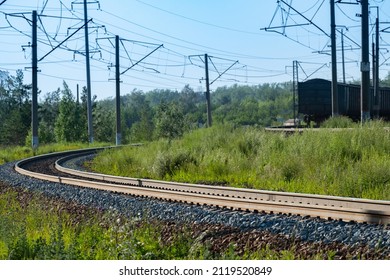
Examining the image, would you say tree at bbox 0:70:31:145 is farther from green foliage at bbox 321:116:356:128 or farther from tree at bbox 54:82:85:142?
green foliage at bbox 321:116:356:128

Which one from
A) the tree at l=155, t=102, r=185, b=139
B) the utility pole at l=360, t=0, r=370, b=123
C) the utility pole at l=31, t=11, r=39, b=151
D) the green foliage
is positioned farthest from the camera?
the tree at l=155, t=102, r=185, b=139

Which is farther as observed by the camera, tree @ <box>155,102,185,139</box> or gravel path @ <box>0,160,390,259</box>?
tree @ <box>155,102,185,139</box>

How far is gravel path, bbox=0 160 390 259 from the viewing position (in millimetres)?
7379

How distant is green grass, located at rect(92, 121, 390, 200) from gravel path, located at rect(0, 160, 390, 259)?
2.81 metres

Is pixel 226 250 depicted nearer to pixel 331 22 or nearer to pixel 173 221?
pixel 173 221

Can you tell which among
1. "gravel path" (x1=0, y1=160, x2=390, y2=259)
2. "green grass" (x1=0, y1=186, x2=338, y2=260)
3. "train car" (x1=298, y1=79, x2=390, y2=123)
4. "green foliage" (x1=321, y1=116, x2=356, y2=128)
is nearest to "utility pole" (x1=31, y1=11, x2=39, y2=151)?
"train car" (x1=298, y1=79, x2=390, y2=123)

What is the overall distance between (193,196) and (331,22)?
741 inches

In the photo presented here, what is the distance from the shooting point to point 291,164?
14.3 metres

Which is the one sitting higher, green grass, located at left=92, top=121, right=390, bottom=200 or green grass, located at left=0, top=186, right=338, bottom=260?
A: green grass, located at left=92, top=121, right=390, bottom=200

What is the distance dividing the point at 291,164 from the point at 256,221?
227 inches

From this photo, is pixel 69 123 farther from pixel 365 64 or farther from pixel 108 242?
pixel 108 242

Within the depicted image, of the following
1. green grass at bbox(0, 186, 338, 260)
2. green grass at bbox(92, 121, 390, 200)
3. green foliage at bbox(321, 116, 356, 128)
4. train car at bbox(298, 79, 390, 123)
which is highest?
train car at bbox(298, 79, 390, 123)

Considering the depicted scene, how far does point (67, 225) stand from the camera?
31.9ft

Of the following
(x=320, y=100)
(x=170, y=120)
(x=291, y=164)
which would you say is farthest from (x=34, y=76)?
(x=170, y=120)
